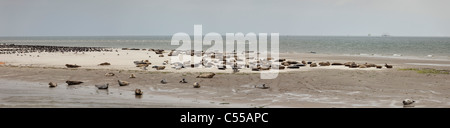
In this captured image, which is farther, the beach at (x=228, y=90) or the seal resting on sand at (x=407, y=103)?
the beach at (x=228, y=90)

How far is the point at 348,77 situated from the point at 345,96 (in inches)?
192

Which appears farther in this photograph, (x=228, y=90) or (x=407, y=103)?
(x=228, y=90)

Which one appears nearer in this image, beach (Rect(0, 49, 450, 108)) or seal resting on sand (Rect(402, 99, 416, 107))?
seal resting on sand (Rect(402, 99, 416, 107))
